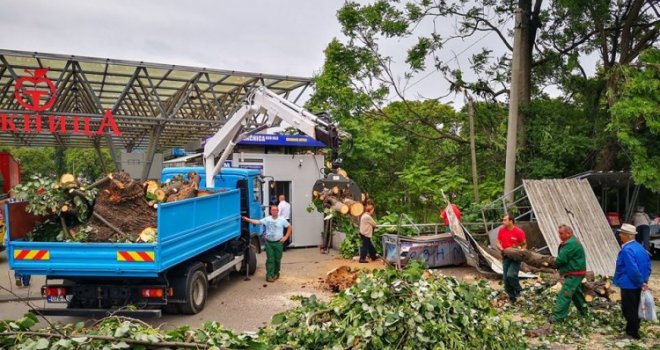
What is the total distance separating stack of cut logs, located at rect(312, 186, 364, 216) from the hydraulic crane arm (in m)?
0.16

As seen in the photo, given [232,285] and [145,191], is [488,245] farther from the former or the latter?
[145,191]

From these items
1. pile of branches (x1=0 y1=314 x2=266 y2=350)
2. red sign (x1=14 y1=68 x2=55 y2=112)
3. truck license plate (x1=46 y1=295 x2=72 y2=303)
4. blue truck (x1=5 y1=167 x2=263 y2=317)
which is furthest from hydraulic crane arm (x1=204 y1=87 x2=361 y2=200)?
red sign (x1=14 y1=68 x2=55 y2=112)

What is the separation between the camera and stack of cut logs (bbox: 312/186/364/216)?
9.54 metres

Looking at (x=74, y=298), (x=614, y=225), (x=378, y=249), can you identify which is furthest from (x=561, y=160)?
(x=74, y=298)

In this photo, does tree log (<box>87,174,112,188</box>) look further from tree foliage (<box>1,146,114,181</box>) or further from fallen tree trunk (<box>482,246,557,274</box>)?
tree foliage (<box>1,146,114,181</box>)

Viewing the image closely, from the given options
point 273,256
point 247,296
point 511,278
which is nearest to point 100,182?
point 247,296

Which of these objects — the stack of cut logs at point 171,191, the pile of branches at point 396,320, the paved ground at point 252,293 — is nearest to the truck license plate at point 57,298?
the paved ground at point 252,293

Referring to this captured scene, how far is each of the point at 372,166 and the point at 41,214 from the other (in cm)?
1056

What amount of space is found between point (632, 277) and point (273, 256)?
640 cm

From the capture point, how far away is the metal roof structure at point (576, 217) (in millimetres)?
10828

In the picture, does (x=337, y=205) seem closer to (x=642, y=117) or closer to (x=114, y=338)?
(x=114, y=338)

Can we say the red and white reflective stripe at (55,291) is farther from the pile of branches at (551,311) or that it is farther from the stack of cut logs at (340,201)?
the pile of branches at (551,311)

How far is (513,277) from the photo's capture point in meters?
8.52

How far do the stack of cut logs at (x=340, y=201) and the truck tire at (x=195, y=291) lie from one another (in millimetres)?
2609
